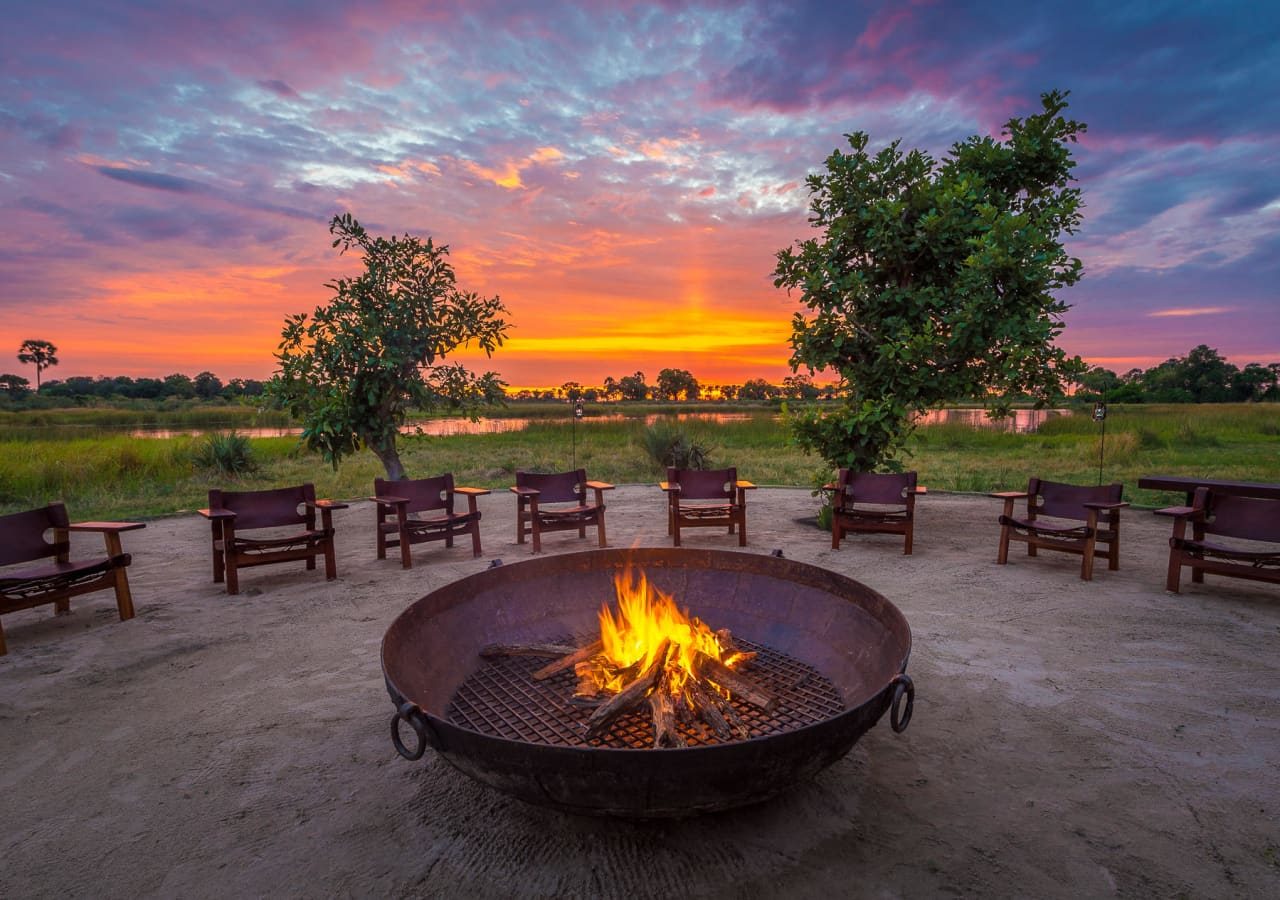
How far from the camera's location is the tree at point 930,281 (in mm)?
5812

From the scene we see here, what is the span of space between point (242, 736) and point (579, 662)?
152 cm

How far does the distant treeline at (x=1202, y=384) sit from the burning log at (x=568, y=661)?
48.9 m

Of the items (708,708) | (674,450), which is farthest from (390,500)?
(674,450)

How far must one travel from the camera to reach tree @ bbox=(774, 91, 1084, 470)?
229 inches

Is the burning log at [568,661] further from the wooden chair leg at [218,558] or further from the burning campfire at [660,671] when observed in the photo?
the wooden chair leg at [218,558]

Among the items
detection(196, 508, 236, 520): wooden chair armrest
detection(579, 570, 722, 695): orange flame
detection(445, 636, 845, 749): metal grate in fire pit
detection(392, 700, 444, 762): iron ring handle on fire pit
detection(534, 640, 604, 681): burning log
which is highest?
detection(196, 508, 236, 520): wooden chair armrest

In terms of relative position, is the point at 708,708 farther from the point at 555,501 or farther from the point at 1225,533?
the point at 1225,533

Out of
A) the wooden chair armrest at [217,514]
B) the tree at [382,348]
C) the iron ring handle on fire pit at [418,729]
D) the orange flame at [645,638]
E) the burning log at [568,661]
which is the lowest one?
the burning log at [568,661]

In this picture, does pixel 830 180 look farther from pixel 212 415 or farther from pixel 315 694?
pixel 212 415

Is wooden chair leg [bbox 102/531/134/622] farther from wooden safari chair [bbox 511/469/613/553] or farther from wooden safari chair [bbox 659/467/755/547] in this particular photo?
wooden safari chair [bbox 659/467/755/547]

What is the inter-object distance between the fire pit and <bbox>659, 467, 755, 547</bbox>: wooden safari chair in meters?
2.27

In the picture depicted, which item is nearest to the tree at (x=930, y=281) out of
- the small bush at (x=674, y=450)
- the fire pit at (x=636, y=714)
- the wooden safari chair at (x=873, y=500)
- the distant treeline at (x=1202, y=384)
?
the wooden safari chair at (x=873, y=500)

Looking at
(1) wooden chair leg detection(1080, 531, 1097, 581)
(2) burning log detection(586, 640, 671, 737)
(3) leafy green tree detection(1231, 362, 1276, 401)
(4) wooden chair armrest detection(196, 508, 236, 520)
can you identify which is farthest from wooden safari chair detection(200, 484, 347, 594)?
(3) leafy green tree detection(1231, 362, 1276, 401)

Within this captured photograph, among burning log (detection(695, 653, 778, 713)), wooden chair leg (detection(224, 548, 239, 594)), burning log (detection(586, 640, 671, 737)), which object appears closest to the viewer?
burning log (detection(586, 640, 671, 737))
